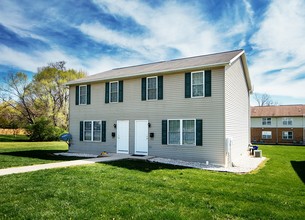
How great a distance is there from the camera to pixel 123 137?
47.3ft

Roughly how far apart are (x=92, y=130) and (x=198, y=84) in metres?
7.61

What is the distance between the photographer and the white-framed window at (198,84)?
1207 centimetres

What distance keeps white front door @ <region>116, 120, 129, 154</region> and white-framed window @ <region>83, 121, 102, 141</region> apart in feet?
5.13

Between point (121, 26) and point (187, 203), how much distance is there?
37.8 ft

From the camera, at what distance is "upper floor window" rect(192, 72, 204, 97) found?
12078 millimetres

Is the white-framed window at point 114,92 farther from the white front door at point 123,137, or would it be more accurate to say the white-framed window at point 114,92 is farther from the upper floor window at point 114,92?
the white front door at point 123,137

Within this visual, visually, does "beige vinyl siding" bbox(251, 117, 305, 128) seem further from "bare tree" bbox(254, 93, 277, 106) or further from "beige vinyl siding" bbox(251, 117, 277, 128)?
"bare tree" bbox(254, 93, 277, 106)

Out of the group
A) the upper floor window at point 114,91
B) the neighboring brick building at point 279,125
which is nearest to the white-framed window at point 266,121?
the neighboring brick building at point 279,125

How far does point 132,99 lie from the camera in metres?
14.3

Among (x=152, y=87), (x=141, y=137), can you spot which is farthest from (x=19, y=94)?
(x=152, y=87)

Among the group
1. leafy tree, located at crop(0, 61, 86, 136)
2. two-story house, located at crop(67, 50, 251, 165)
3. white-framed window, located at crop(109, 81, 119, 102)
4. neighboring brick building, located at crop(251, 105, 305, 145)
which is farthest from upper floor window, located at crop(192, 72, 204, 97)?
neighboring brick building, located at crop(251, 105, 305, 145)

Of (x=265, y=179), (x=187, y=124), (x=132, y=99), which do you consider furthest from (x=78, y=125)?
(x=265, y=179)

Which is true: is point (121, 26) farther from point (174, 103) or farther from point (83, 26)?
point (174, 103)

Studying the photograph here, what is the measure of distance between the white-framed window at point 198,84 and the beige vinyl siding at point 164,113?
333 mm
